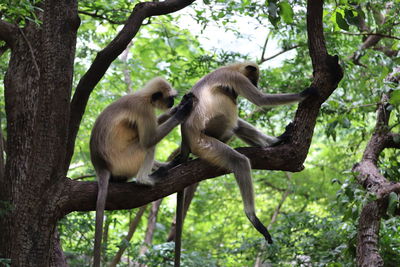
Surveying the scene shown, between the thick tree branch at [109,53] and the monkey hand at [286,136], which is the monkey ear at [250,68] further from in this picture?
the thick tree branch at [109,53]

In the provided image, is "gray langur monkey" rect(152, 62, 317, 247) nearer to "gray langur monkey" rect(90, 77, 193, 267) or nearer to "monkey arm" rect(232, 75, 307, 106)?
"monkey arm" rect(232, 75, 307, 106)

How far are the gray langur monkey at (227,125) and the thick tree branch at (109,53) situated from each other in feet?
2.37

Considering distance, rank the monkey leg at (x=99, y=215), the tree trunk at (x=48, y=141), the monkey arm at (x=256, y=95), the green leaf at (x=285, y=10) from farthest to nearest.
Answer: the monkey arm at (x=256, y=95) < the monkey leg at (x=99, y=215) < the tree trunk at (x=48, y=141) < the green leaf at (x=285, y=10)

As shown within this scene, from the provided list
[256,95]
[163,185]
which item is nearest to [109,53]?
[163,185]

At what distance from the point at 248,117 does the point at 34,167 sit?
395 cm

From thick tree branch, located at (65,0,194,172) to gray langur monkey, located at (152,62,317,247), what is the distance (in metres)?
0.72

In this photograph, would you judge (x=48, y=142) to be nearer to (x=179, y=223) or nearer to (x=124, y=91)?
(x=179, y=223)

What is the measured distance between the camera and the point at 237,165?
384 cm

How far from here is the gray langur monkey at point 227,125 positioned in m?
3.84

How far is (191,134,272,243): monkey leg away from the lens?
382 cm

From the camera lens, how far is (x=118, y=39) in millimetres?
3566

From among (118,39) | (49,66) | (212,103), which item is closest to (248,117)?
(212,103)

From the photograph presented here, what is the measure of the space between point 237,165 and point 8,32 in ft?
8.02

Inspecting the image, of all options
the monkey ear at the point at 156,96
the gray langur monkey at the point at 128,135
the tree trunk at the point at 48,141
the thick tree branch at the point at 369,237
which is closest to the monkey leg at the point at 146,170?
the gray langur monkey at the point at 128,135
